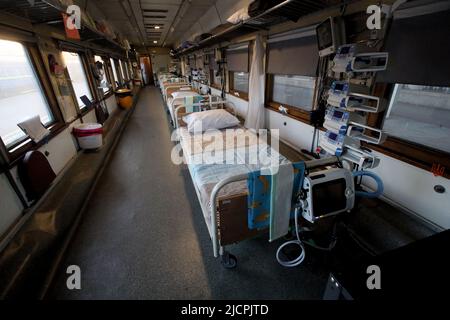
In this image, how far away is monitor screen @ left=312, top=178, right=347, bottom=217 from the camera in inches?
45.6

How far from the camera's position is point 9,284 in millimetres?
1154

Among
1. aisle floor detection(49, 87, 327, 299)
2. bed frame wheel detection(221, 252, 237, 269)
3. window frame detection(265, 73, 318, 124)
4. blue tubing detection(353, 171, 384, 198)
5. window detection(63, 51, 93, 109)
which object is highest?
window detection(63, 51, 93, 109)

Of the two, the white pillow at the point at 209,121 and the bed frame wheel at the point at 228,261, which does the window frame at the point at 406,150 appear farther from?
the white pillow at the point at 209,121

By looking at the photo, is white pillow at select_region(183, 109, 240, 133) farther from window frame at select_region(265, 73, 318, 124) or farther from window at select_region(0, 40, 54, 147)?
window at select_region(0, 40, 54, 147)

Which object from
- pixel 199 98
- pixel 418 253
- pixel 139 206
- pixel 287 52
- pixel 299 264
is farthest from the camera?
pixel 199 98

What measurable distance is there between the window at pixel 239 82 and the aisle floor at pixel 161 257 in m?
3.27

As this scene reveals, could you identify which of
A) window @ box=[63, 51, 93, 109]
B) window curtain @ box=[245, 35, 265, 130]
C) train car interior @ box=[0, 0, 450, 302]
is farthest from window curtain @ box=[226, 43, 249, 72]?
window @ box=[63, 51, 93, 109]

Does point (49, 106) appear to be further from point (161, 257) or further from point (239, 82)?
point (239, 82)

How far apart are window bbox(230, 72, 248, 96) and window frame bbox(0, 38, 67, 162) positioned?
3.62 m

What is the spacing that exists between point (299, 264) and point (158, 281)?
108 cm

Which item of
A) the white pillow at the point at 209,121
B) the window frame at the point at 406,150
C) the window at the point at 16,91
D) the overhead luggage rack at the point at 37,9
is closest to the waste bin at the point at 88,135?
the window at the point at 16,91

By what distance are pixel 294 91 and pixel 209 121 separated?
1.52 metres
